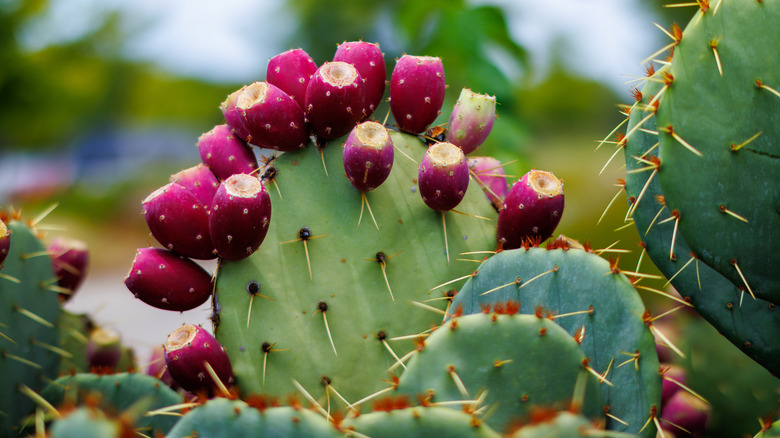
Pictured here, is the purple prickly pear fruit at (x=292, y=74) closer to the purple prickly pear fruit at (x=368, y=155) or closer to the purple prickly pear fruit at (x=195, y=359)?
the purple prickly pear fruit at (x=368, y=155)

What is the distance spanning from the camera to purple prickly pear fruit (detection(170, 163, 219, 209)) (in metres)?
1.22

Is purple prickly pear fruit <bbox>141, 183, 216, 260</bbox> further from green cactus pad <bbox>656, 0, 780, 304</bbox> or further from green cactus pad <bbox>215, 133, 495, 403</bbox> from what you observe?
green cactus pad <bbox>656, 0, 780, 304</bbox>

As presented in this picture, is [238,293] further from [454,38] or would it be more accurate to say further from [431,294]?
[454,38]

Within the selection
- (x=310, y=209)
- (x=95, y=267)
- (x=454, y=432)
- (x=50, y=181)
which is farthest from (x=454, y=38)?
(x=50, y=181)

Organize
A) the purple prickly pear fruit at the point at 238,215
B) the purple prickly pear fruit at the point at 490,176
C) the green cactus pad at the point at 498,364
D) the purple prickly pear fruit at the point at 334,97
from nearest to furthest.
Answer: the green cactus pad at the point at 498,364, the purple prickly pear fruit at the point at 238,215, the purple prickly pear fruit at the point at 334,97, the purple prickly pear fruit at the point at 490,176

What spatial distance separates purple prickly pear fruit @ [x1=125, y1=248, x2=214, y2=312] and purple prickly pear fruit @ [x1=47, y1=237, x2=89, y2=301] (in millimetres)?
475

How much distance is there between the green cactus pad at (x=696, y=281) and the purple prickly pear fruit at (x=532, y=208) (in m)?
0.14

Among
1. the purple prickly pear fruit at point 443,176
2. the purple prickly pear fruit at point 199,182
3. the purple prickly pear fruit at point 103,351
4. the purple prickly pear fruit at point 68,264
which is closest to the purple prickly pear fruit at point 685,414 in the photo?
the purple prickly pear fruit at point 443,176

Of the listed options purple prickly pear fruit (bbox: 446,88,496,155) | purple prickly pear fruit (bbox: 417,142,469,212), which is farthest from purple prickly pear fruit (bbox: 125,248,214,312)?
purple prickly pear fruit (bbox: 446,88,496,155)

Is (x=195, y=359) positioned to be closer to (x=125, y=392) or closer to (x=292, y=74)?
(x=125, y=392)

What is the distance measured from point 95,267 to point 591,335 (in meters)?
12.6

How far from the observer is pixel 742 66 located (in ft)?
3.26

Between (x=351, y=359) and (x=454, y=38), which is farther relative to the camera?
(x=454, y=38)

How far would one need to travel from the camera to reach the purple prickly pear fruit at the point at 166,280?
1.11 meters
